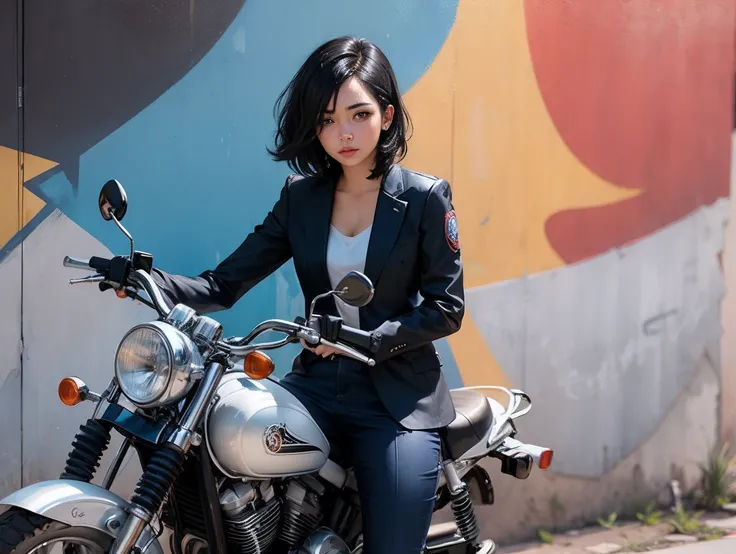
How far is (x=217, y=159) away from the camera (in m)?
3.94

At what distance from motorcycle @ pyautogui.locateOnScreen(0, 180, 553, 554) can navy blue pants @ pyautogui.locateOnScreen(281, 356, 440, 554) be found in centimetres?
11

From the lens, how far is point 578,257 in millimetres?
4961

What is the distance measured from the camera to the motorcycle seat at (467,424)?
116 inches

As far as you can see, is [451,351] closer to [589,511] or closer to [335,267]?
[589,511]

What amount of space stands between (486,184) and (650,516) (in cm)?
204

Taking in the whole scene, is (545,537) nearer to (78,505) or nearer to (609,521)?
(609,521)

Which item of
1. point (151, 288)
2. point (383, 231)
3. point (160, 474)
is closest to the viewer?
point (160, 474)

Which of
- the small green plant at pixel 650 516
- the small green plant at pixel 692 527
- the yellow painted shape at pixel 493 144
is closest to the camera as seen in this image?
the yellow painted shape at pixel 493 144

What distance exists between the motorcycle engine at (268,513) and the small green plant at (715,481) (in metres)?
3.37

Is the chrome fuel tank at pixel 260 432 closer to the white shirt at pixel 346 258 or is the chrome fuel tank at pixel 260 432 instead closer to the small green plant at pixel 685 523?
the white shirt at pixel 346 258

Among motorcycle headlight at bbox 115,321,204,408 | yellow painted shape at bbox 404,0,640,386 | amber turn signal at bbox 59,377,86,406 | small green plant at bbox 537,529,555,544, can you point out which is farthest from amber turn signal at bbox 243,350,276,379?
small green plant at bbox 537,529,555,544

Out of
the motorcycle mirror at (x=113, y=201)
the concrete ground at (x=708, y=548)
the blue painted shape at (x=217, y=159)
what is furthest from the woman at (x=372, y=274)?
the concrete ground at (x=708, y=548)

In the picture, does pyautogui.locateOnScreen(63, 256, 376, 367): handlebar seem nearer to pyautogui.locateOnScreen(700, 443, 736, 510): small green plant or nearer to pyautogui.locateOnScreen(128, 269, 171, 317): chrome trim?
pyautogui.locateOnScreen(128, 269, 171, 317): chrome trim

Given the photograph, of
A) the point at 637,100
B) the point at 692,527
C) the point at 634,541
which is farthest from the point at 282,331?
the point at 692,527
